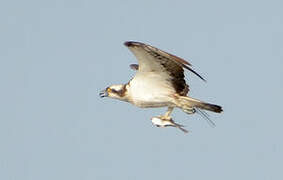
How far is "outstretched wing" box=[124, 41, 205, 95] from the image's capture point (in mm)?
20500

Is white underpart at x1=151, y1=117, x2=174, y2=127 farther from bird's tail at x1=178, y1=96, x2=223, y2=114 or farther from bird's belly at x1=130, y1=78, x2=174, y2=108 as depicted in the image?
bird's tail at x1=178, y1=96, x2=223, y2=114

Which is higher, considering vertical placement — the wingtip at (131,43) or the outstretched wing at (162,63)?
the wingtip at (131,43)

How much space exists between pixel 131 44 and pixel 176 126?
3.62 metres

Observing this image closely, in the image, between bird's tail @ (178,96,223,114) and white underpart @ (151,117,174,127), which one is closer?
bird's tail @ (178,96,223,114)

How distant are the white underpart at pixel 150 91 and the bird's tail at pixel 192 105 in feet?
1.05

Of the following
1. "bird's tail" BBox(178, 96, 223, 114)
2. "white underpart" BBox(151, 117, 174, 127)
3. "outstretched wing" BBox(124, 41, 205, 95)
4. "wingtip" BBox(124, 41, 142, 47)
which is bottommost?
"white underpart" BBox(151, 117, 174, 127)

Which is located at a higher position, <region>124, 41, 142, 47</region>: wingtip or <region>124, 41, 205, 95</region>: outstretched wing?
<region>124, 41, 142, 47</region>: wingtip

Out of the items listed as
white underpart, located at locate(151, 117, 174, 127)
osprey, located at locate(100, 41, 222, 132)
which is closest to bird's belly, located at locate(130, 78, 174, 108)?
osprey, located at locate(100, 41, 222, 132)

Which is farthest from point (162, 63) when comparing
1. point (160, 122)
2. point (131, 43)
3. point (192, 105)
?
point (160, 122)

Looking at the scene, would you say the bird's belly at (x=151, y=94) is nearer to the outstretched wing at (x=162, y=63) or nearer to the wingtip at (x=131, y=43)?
the outstretched wing at (x=162, y=63)

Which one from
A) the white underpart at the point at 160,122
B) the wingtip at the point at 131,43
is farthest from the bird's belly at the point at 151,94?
the wingtip at the point at 131,43

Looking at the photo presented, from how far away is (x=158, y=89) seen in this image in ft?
74.7

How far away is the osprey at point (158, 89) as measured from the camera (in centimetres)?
2159

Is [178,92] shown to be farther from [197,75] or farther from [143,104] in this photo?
[197,75]
